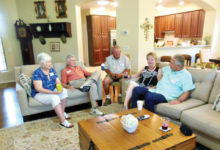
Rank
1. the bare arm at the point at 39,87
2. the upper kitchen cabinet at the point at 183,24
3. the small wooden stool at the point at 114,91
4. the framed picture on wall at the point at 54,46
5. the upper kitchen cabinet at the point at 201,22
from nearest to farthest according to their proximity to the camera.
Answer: the bare arm at the point at 39,87, the small wooden stool at the point at 114,91, the framed picture on wall at the point at 54,46, the upper kitchen cabinet at the point at 201,22, the upper kitchen cabinet at the point at 183,24

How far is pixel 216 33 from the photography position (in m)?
5.71

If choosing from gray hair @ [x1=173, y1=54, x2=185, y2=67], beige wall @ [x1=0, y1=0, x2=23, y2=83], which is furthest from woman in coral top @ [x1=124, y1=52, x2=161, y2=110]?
beige wall @ [x1=0, y1=0, x2=23, y2=83]

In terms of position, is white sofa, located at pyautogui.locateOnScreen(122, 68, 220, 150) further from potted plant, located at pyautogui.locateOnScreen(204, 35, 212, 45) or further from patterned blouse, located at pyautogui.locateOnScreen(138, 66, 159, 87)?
potted plant, located at pyautogui.locateOnScreen(204, 35, 212, 45)

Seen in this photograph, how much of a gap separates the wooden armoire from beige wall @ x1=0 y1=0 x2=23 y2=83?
304cm

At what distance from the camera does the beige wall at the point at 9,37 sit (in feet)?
16.5

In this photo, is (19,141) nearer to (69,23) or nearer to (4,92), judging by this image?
(4,92)

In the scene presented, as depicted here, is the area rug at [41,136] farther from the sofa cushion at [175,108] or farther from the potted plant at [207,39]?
the potted plant at [207,39]

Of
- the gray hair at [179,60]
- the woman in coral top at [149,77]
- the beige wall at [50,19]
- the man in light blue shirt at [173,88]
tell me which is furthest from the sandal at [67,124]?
the beige wall at [50,19]

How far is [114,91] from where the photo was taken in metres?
3.34

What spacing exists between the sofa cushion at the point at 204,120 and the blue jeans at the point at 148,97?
403 mm

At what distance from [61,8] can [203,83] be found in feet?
15.4

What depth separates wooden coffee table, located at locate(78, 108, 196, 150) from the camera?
1334 millimetres

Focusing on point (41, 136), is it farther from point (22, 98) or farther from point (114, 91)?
point (114, 91)

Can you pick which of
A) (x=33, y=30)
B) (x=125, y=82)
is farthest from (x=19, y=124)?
(x=33, y=30)
